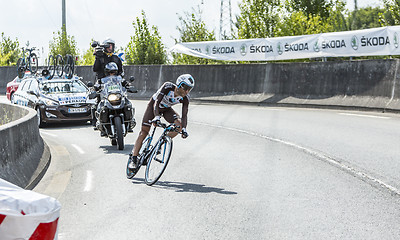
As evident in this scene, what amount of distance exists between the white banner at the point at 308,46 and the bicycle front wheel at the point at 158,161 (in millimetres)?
12406

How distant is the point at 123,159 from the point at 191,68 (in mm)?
14945

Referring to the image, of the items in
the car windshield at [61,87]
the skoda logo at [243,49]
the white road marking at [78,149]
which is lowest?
the white road marking at [78,149]

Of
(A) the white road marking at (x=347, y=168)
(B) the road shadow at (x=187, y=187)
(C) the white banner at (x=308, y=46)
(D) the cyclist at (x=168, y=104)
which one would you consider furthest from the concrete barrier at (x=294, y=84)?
(A) the white road marking at (x=347, y=168)

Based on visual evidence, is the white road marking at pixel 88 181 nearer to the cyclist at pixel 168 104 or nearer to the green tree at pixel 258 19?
the cyclist at pixel 168 104

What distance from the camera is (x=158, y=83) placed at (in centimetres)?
2634

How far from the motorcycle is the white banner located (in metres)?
10.2

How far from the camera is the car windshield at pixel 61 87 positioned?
664 inches

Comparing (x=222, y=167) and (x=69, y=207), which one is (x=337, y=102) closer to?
(x=222, y=167)

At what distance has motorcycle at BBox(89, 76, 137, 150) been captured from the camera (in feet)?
36.8

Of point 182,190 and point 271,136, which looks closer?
point 182,190

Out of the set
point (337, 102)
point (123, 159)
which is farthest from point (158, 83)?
point (123, 159)

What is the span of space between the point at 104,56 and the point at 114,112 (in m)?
2.23

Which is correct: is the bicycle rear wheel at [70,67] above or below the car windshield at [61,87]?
above

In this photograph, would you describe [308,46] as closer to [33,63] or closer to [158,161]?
[33,63]
